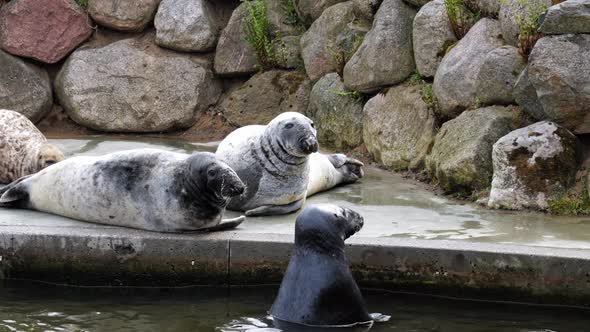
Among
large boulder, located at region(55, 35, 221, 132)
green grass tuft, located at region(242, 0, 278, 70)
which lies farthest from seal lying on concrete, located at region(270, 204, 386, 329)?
large boulder, located at region(55, 35, 221, 132)

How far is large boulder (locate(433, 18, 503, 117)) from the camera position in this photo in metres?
9.05

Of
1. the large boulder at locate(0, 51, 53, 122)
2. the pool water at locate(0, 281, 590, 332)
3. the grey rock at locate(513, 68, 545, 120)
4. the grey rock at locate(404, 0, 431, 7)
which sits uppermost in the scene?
the grey rock at locate(404, 0, 431, 7)

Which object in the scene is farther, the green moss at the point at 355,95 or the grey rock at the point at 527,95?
the green moss at the point at 355,95

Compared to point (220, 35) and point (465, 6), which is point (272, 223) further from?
point (220, 35)

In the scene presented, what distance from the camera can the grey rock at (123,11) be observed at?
12.2 m

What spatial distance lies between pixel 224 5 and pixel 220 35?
0.46m

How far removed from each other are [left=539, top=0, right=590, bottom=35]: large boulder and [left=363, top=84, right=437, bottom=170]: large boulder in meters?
1.78

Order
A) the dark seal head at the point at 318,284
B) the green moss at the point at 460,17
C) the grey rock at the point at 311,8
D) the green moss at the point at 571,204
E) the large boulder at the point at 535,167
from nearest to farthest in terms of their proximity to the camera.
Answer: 1. the dark seal head at the point at 318,284
2. the green moss at the point at 571,204
3. the large boulder at the point at 535,167
4. the green moss at the point at 460,17
5. the grey rock at the point at 311,8

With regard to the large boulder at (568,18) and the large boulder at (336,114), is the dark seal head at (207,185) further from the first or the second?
the large boulder at (336,114)

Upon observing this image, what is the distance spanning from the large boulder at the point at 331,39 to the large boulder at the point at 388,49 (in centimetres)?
46

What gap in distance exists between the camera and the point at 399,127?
10000mm

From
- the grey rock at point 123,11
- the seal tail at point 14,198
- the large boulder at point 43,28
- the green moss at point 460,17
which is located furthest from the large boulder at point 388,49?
the seal tail at point 14,198

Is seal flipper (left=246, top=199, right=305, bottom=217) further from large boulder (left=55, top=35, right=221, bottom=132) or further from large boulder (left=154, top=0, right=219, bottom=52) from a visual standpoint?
large boulder (left=154, top=0, right=219, bottom=52)

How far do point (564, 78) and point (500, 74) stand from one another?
769 millimetres
